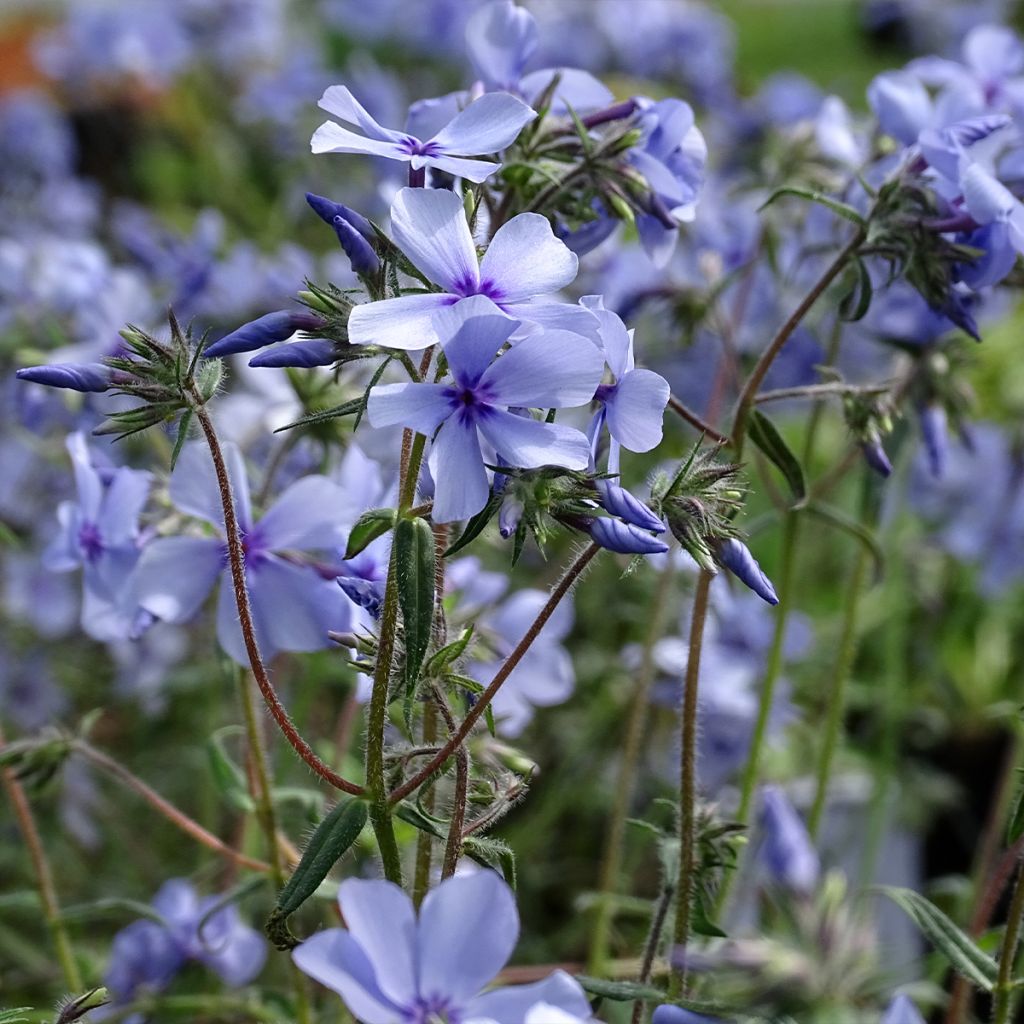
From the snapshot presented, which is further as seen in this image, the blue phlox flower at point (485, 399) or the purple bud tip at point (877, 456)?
the purple bud tip at point (877, 456)

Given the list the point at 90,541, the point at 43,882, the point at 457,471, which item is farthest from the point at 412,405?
the point at 43,882

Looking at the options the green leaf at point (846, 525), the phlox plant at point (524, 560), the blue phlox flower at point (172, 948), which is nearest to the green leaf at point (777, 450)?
the phlox plant at point (524, 560)

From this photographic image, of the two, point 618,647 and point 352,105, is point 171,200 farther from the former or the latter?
point 352,105

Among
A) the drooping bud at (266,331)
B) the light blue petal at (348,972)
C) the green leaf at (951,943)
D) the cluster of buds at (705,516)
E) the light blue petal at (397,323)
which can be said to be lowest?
the green leaf at (951,943)

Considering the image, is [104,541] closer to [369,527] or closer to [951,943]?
[369,527]

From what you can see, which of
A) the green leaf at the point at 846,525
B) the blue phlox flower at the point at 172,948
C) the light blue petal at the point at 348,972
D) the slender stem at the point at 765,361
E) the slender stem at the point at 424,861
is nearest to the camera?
the light blue petal at the point at 348,972

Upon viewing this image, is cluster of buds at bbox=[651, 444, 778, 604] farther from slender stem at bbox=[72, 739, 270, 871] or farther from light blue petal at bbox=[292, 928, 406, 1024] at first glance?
slender stem at bbox=[72, 739, 270, 871]

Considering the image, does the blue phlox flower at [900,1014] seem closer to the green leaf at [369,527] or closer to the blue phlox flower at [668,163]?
the green leaf at [369,527]

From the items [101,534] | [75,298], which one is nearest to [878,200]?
[101,534]
